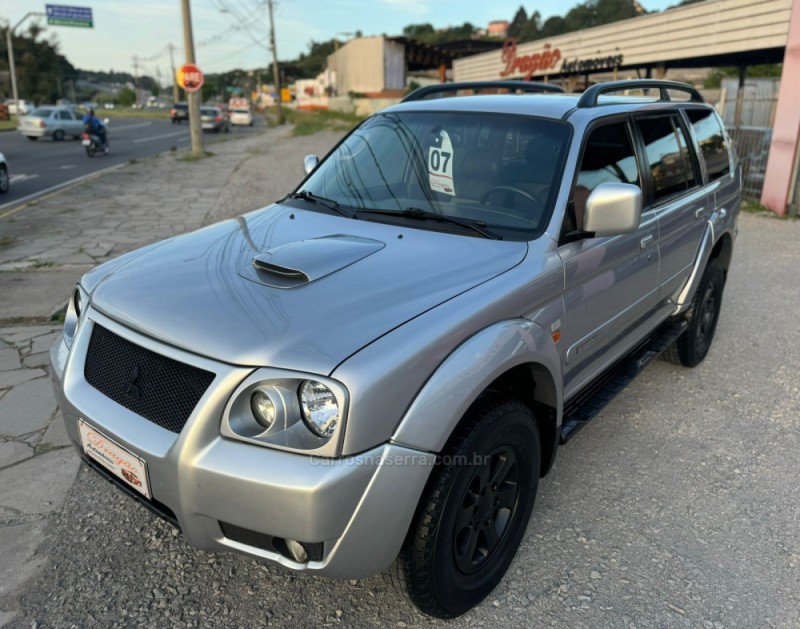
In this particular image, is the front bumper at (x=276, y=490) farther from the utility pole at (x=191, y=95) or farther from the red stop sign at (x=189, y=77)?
the utility pole at (x=191, y=95)

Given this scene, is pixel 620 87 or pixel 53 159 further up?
pixel 620 87

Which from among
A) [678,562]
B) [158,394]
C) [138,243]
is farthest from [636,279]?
[138,243]

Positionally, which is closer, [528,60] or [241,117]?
[528,60]

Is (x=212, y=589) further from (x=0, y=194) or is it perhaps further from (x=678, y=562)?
(x=0, y=194)

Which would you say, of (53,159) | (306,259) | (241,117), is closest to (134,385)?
(306,259)

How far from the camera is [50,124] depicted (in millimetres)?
27016

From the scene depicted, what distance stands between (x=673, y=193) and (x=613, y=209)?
4.71ft

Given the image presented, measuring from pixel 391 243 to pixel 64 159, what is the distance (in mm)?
20352

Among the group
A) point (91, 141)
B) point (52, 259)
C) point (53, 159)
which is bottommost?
point (52, 259)

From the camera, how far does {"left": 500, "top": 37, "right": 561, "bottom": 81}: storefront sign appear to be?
2247cm

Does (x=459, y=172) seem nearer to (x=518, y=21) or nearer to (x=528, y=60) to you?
(x=528, y=60)

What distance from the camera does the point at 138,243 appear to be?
8242mm

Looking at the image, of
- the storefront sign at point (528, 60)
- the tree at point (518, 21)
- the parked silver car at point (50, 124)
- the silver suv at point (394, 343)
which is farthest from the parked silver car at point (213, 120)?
the tree at point (518, 21)

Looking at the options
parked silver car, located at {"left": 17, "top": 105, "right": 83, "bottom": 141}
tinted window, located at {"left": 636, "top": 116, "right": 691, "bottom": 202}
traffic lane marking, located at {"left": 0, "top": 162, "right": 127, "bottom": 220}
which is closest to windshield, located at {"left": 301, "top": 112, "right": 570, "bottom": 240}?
tinted window, located at {"left": 636, "top": 116, "right": 691, "bottom": 202}
